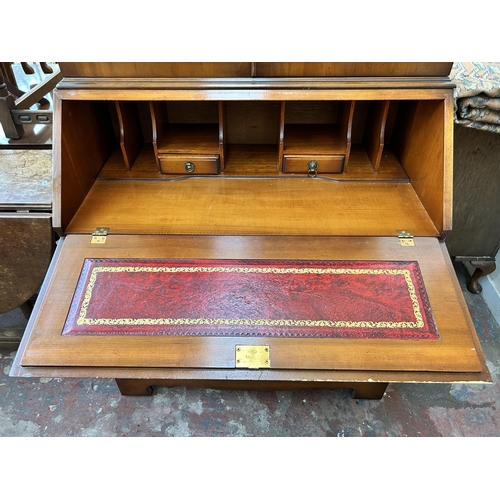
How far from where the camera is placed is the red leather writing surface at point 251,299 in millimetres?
1054

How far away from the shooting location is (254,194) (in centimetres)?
139

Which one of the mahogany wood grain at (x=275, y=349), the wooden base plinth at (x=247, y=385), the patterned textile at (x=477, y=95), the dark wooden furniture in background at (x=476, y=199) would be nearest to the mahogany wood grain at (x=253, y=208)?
the mahogany wood grain at (x=275, y=349)

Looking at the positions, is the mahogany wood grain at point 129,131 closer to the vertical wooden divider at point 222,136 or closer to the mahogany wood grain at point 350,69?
the vertical wooden divider at point 222,136

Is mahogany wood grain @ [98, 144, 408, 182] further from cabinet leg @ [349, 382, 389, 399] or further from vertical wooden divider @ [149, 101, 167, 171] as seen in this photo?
cabinet leg @ [349, 382, 389, 399]

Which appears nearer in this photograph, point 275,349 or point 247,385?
point 275,349

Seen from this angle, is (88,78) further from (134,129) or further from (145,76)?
(134,129)

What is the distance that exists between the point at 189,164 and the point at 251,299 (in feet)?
2.06

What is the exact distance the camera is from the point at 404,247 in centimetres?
121

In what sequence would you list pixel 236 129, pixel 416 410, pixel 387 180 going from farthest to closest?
1. pixel 416 410
2. pixel 236 129
3. pixel 387 180

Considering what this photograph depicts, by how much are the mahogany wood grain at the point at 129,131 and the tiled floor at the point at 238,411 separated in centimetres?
109

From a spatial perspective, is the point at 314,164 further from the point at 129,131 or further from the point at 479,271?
the point at 479,271

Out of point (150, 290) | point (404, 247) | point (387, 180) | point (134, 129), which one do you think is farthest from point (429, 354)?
point (134, 129)

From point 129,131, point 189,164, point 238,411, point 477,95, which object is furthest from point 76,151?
point 477,95

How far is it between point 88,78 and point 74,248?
0.55m
